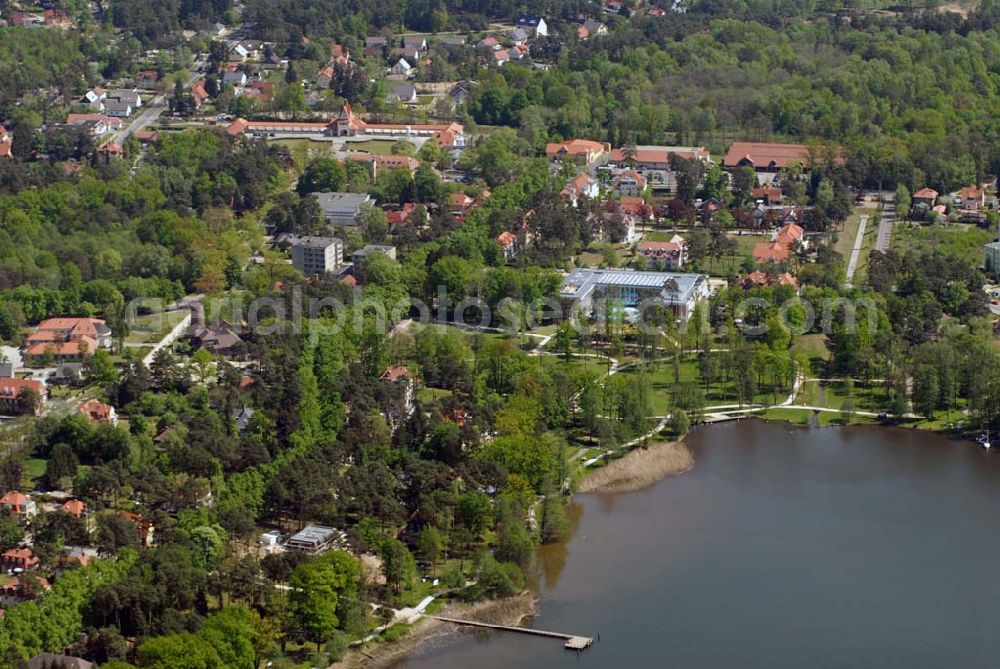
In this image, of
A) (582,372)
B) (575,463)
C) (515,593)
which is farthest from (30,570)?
(582,372)

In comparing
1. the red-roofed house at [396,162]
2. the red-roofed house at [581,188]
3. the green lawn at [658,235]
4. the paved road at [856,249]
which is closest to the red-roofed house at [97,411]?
the green lawn at [658,235]

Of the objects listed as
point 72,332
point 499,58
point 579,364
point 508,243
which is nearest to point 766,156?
point 508,243

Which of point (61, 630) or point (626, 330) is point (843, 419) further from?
point (61, 630)

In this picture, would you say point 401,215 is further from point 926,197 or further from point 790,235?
point 926,197

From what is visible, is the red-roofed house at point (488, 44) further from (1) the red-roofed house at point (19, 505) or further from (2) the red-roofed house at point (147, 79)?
(1) the red-roofed house at point (19, 505)

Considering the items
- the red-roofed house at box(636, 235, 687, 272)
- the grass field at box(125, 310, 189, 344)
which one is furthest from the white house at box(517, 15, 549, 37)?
the grass field at box(125, 310, 189, 344)

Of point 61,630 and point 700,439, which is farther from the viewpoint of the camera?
point 700,439
